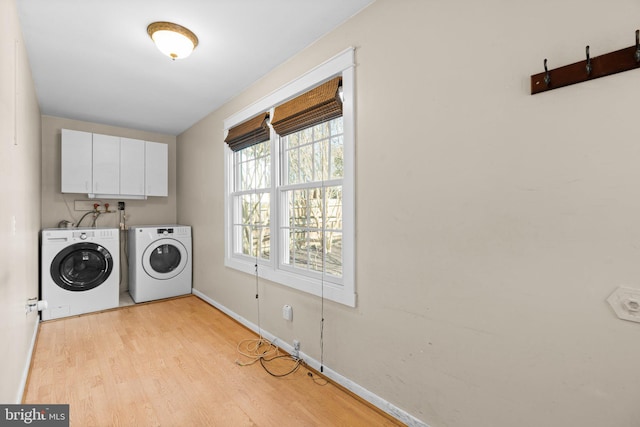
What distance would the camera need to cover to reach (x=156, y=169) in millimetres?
4449

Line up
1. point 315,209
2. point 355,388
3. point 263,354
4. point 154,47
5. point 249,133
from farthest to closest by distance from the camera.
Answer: point 249,133, point 263,354, point 315,209, point 154,47, point 355,388

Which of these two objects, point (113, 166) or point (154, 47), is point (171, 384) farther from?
point (113, 166)

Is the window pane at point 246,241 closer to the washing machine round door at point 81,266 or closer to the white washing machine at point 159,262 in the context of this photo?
the white washing machine at point 159,262

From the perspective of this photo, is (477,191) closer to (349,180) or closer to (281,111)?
(349,180)

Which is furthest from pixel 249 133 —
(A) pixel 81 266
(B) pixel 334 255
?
(A) pixel 81 266

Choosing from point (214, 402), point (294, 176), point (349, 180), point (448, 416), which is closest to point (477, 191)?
point (349, 180)

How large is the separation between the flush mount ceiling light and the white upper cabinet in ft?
8.35

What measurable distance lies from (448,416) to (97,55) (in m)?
3.58

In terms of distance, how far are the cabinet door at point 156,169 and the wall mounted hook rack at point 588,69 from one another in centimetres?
464

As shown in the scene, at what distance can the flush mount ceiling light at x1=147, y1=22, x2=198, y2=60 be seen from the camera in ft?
6.76

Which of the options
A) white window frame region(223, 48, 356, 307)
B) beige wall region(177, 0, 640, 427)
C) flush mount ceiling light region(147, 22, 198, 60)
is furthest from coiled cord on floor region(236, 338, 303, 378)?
flush mount ceiling light region(147, 22, 198, 60)

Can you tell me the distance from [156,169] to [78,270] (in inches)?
66.2

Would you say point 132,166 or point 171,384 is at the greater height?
point 132,166

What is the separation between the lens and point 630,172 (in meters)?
1.04
